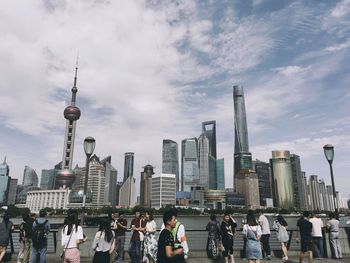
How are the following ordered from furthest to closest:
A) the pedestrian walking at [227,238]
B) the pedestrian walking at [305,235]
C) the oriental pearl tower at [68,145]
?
the oriental pearl tower at [68,145] < the pedestrian walking at [227,238] < the pedestrian walking at [305,235]

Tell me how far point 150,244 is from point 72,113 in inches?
7104

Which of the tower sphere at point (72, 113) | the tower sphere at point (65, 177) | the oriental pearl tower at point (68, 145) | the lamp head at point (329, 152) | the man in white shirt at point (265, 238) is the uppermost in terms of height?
the tower sphere at point (72, 113)

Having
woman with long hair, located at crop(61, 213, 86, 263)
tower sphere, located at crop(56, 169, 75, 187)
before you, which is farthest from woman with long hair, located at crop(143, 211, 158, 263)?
tower sphere, located at crop(56, 169, 75, 187)

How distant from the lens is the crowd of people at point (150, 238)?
21.2ft

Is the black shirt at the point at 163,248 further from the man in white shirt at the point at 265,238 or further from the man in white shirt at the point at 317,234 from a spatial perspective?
the man in white shirt at the point at 317,234

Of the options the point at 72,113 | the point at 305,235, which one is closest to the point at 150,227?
the point at 305,235

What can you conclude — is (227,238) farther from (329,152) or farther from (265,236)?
(329,152)

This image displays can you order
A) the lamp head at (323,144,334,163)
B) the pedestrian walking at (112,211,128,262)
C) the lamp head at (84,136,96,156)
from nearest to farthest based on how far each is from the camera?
the pedestrian walking at (112,211,128,262)
the lamp head at (84,136,96,156)
the lamp head at (323,144,334,163)

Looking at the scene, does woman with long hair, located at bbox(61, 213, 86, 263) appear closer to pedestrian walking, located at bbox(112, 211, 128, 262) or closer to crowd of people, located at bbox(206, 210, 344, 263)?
pedestrian walking, located at bbox(112, 211, 128, 262)

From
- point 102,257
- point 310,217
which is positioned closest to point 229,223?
point 310,217

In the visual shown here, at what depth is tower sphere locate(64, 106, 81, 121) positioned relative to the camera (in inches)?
7016

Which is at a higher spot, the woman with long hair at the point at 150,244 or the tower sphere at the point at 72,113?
the tower sphere at the point at 72,113

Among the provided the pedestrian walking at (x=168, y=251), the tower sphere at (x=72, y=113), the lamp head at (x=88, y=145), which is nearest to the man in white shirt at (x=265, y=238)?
the pedestrian walking at (x=168, y=251)

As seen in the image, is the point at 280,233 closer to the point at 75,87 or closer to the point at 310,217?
the point at 310,217
